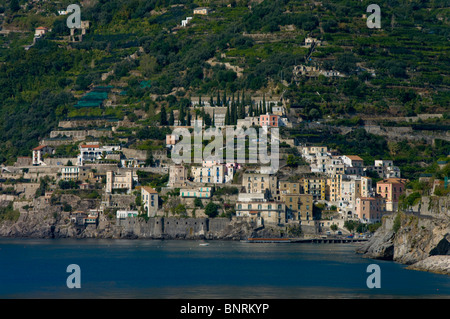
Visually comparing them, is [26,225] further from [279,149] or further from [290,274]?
[290,274]

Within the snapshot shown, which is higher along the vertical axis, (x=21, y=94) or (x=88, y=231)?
(x=21, y=94)

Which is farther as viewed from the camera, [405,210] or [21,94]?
[21,94]

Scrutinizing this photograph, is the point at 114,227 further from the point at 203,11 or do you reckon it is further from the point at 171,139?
the point at 203,11

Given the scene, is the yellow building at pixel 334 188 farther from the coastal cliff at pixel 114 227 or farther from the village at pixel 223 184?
the coastal cliff at pixel 114 227

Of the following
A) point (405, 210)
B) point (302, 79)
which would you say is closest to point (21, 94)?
point (302, 79)

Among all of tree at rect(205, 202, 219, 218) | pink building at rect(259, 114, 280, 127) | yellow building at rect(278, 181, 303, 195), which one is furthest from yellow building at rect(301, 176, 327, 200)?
pink building at rect(259, 114, 280, 127)

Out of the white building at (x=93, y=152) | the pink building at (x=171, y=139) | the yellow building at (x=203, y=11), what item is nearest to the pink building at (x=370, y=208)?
the pink building at (x=171, y=139)

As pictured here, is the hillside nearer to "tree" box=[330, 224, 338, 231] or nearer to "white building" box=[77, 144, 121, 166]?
"white building" box=[77, 144, 121, 166]
